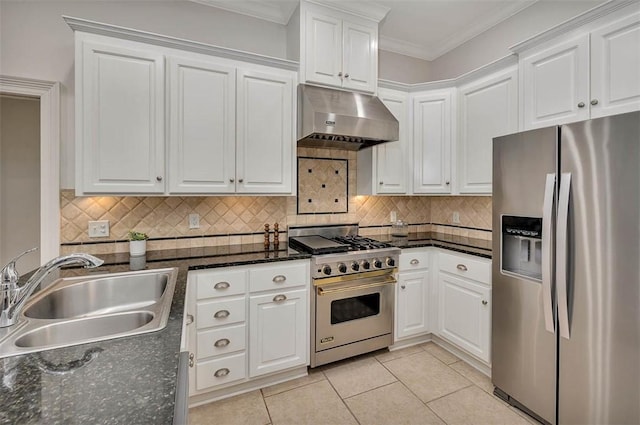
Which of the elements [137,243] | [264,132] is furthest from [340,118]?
[137,243]

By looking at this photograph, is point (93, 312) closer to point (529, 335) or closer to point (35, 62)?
point (35, 62)

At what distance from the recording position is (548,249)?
1732 mm

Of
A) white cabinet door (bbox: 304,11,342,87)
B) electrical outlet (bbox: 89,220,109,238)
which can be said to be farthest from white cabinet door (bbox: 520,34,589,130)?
electrical outlet (bbox: 89,220,109,238)

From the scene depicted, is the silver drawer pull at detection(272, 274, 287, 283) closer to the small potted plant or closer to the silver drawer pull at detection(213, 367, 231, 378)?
the silver drawer pull at detection(213, 367, 231, 378)

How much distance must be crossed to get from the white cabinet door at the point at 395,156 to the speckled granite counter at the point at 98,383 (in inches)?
90.1

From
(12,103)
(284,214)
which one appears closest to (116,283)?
(284,214)

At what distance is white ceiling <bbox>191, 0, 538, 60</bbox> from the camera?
258 cm

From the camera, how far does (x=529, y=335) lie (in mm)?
1899

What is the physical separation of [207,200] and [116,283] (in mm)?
1023

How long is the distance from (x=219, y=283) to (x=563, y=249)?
2113 mm

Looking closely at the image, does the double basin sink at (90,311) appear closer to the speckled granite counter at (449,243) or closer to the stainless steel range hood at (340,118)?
the stainless steel range hood at (340,118)

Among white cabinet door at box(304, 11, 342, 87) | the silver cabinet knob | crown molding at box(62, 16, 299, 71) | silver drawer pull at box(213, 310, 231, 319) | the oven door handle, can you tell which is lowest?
silver drawer pull at box(213, 310, 231, 319)

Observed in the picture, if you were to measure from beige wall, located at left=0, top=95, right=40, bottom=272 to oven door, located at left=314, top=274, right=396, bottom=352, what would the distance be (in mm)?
3222

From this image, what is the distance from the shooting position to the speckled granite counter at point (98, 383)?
0.63m
